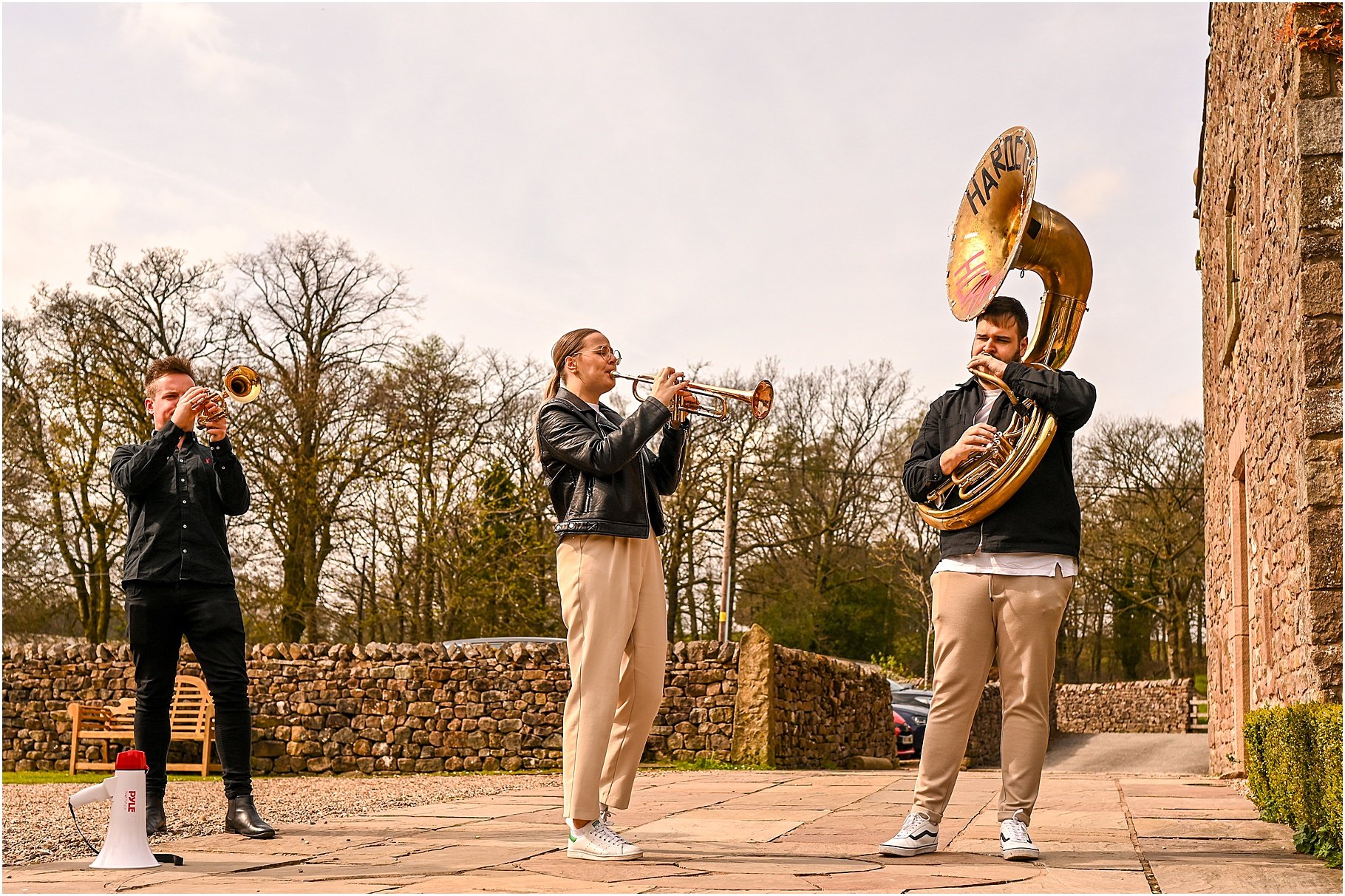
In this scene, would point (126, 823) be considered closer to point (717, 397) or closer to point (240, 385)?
point (240, 385)

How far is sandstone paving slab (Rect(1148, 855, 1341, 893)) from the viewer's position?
3000mm

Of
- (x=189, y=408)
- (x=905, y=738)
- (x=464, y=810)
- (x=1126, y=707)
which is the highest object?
(x=189, y=408)

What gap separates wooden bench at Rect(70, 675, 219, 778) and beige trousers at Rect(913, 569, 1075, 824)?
940 cm

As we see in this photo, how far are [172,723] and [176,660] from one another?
7893 mm

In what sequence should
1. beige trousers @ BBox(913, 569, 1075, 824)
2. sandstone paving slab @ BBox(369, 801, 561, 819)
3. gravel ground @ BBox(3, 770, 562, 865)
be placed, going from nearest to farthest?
1. beige trousers @ BBox(913, 569, 1075, 824)
2. gravel ground @ BBox(3, 770, 562, 865)
3. sandstone paving slab @ BBox(369, 801, 561, 819)

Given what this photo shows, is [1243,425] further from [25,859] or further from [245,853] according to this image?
[25,859]

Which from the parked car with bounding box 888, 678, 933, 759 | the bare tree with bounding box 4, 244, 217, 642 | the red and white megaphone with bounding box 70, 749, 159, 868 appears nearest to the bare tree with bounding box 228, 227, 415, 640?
the bare tree with bounding box 4, 244, 217, 642

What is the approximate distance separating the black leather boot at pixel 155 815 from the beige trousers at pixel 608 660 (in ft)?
5.28

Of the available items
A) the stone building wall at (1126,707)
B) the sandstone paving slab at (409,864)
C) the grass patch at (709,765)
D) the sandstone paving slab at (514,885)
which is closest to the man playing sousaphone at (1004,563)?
the sandstone paving slab at (514,885)

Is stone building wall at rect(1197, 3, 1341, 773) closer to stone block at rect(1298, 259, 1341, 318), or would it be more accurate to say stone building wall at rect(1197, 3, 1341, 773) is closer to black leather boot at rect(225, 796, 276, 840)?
stone block at rect(1298, 259, 1341, 318)

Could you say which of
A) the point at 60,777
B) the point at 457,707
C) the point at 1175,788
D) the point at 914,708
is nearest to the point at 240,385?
the point at 1175,788

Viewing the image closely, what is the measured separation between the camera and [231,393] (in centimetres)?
427

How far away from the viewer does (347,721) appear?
41.8 ft

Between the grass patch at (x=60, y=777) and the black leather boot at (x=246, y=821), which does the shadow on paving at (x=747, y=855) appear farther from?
the grass patch at (x=60, y=777)
